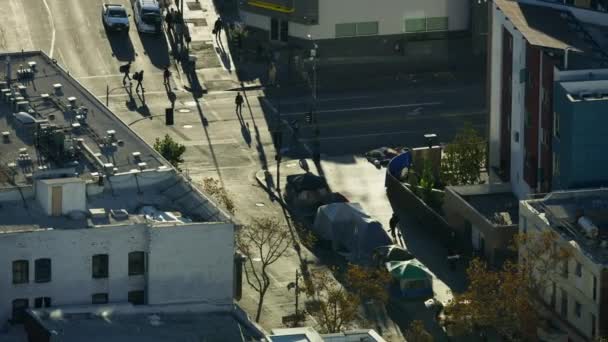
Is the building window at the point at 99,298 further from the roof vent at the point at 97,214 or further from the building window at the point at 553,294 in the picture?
the building window at the point at 553,294

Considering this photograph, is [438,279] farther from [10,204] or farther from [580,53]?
[10,204]

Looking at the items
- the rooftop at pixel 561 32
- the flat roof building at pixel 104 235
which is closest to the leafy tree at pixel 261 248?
the flat roof building at pixel 104 235

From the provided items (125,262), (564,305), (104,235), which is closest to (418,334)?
(564,305)

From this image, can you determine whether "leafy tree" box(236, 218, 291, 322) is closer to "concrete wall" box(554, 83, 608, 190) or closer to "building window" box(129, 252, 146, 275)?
"building window" box(129, 252, 146, 275)

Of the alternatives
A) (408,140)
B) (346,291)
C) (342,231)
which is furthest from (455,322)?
(408,140)

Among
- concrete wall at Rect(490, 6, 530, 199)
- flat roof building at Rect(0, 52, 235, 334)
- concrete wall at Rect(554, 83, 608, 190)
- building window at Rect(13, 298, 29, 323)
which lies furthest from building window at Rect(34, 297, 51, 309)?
concrete wall at Rect(490, 6, 530, 199)

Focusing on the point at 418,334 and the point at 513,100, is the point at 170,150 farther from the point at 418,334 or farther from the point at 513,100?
the point at 418,334
